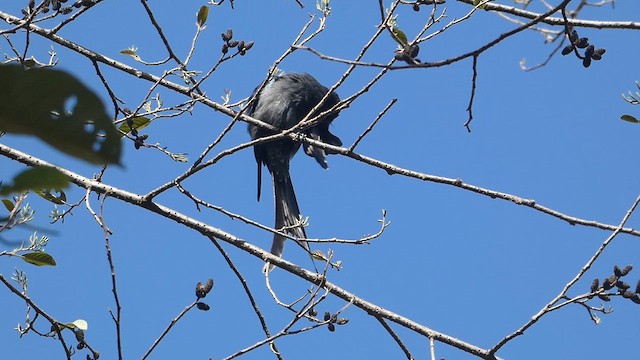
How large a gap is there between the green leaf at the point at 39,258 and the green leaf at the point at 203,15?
1086 millimetres

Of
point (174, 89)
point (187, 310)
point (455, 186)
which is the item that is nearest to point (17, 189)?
point (187, 310)

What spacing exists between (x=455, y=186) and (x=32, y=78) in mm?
2337

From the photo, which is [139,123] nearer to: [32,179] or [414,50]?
[414,50]

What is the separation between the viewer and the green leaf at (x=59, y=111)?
1.38 ft

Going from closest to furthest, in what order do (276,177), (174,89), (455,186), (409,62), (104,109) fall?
(104,109)
(409,62)
(455,186)
(174,89)
(276,177)

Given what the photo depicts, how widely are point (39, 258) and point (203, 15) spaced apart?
114 cm

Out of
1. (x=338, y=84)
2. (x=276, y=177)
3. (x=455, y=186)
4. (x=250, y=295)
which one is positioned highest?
(x=276, y=177)

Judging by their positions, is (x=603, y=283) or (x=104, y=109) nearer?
(x=104, y=109)

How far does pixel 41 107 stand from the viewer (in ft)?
1.42

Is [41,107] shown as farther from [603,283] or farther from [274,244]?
[274,244]

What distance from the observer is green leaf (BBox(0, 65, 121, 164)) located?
0.42 metres

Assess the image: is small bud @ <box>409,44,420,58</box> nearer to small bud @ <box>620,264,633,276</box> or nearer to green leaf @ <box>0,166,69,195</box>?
small bud @ <box>620,264,633,276</box>

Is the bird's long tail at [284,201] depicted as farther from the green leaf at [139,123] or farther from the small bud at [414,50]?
the small bud at [414,50]

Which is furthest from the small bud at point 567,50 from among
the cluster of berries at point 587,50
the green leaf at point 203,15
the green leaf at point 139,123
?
the green leaf at point 139,123
